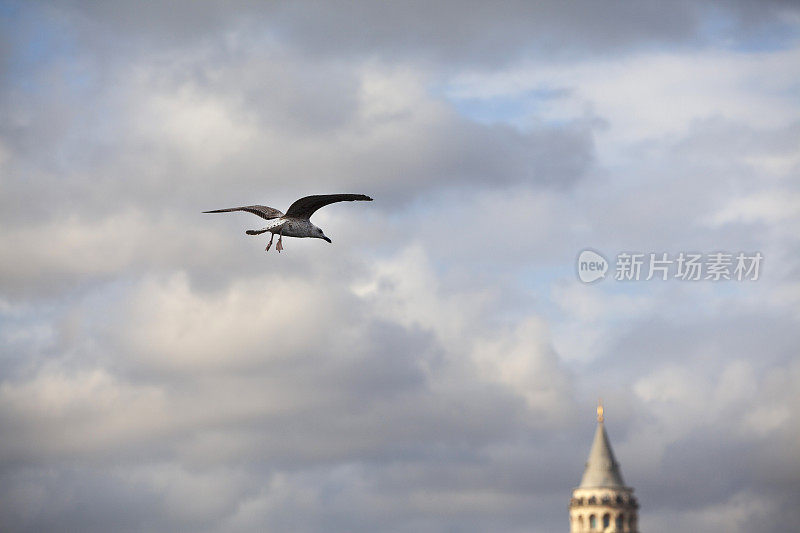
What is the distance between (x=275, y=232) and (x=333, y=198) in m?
4.54

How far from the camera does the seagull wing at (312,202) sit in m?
73.0

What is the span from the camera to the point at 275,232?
7725 cm

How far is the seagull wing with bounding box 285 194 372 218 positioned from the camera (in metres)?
73.0

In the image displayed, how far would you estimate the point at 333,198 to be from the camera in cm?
7381

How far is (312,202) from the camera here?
76.1 m
